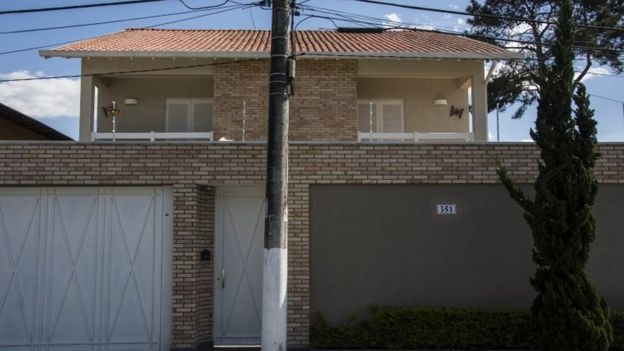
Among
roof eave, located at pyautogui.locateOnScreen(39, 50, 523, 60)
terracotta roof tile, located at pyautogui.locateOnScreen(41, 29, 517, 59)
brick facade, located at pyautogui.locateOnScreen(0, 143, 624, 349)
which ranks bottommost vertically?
brick facade, located at pyautogui.locateOnScreen(0, 143, 624, 349)

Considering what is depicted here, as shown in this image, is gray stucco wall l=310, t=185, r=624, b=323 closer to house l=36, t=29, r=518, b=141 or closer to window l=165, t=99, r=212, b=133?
house l=36, t=29, r=518, b=141

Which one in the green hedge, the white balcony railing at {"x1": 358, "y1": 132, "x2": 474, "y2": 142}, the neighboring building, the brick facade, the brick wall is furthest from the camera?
the neighboring building

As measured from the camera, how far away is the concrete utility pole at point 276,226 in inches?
330

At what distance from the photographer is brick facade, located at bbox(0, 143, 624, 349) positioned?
10.5m

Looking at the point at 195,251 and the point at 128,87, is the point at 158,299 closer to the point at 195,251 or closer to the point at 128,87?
the point at 195,251

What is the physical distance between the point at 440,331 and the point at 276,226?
3600 millimetres

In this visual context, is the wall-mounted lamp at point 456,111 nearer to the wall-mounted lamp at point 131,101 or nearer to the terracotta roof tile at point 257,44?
the terracotta roof tile at point 257,44

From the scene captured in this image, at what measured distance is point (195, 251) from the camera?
34.5ft

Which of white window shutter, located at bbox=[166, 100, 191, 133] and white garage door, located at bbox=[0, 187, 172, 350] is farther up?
white window shutter, located at bbox=[166, 100, 191, 133]

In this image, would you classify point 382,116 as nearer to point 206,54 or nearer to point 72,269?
point 206,54

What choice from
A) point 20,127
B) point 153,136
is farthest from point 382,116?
point 20,127

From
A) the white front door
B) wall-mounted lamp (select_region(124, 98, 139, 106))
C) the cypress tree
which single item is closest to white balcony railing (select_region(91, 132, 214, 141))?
wall-mounted lamp (select_region(124, 98, 139, 106))

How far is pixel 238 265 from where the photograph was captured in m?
11.3

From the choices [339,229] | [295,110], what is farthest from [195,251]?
[295,110]
